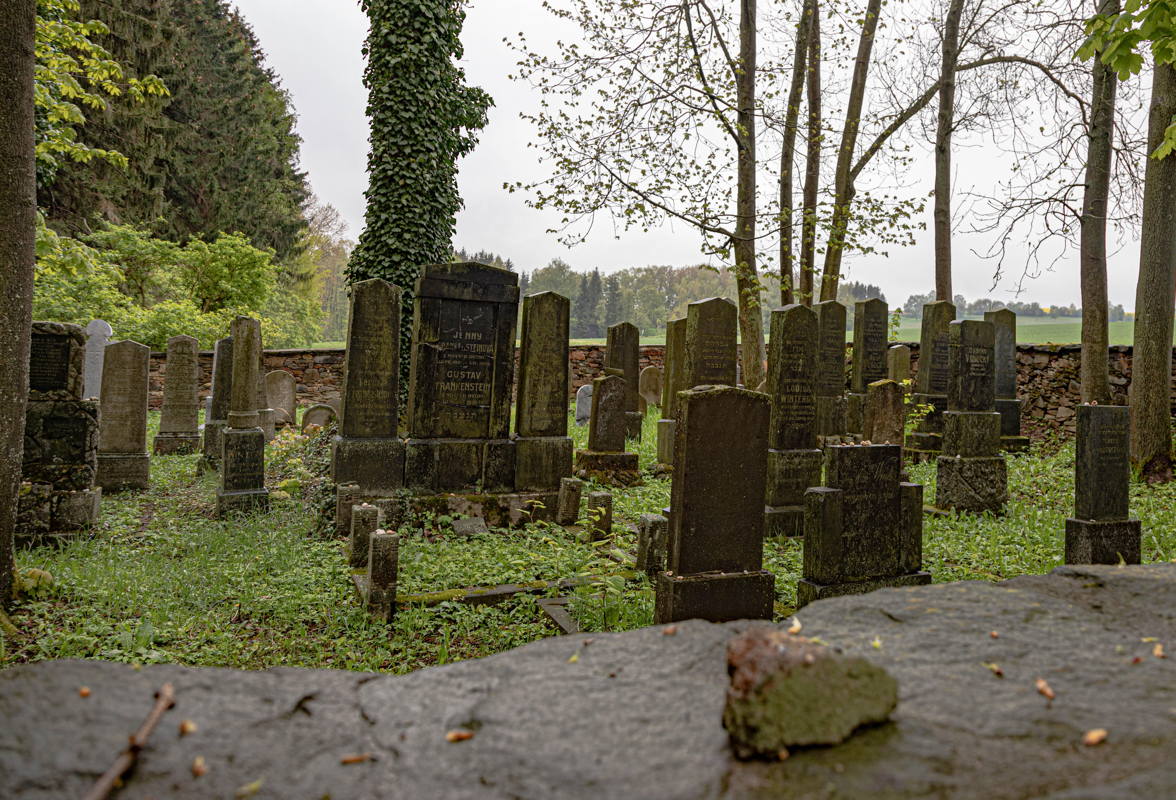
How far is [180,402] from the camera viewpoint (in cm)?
1148

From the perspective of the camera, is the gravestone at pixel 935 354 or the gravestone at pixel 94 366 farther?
the gravestone at pixel 94 366

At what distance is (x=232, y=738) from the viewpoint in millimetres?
1355

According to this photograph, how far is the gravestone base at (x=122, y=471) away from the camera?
873cm

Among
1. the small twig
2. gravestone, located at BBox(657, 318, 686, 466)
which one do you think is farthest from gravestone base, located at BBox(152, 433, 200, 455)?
the small twig

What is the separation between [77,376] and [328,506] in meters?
2.55

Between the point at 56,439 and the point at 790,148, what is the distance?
1304 cm

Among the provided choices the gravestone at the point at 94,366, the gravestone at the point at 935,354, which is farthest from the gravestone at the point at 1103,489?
the gravestone at the point at 94,366

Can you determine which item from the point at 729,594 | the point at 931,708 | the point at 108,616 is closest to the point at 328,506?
the point at 108,616

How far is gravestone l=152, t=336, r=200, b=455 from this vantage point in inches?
426

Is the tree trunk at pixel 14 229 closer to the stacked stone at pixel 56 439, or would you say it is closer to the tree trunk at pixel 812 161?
the stacked stone at pixel 56 439

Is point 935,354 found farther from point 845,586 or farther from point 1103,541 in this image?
point 845,586

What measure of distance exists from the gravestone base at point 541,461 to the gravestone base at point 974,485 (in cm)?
435

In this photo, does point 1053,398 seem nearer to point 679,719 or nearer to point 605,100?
point 605,100

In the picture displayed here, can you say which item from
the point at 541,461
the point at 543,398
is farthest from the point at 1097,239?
the point at 541,461
